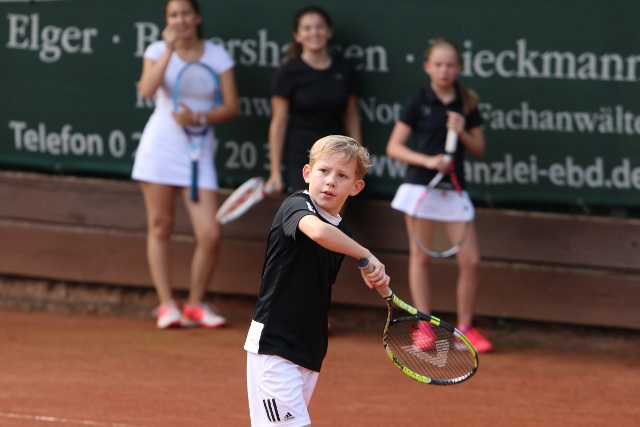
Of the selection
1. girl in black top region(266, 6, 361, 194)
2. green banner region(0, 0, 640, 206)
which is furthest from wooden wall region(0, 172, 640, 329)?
girl in black top region(266, 6, 361, 194)

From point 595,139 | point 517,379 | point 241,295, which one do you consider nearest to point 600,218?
point 595,139

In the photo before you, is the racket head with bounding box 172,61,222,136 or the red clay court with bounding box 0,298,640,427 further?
the racket head with bounding box 172,61,222,136

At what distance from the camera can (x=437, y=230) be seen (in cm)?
598

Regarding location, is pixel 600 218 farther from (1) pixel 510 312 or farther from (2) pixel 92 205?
(2) pixel 92 205

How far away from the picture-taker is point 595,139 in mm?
→ 6211

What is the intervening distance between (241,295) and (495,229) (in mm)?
1746

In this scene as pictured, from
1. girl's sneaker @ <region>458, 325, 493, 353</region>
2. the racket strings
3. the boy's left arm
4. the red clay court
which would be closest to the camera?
the boy's left arm

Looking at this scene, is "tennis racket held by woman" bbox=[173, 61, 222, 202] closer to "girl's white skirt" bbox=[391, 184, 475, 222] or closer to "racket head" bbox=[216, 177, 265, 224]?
"racket head" bbox=[216, 177, 265, 224]

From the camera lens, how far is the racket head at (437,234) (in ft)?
19.5

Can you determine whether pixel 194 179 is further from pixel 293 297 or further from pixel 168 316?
pixel 293 297

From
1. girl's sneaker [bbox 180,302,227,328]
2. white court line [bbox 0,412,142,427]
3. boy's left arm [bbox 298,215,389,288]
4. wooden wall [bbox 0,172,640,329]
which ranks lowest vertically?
girl's sneaker [bbox 180,302,227,328]

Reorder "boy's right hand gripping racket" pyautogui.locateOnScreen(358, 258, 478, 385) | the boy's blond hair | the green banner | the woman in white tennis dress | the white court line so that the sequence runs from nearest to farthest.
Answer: the boy's blond hair < "boy's right hand gripping racket" pyautogui.locateOnScreen(358, 258, 478, 385) < the white court line < the green banner < the woman in white tennis dress

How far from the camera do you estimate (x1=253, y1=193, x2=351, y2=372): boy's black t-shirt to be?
3301 mm

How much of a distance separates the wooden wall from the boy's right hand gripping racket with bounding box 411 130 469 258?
20.6 inches
